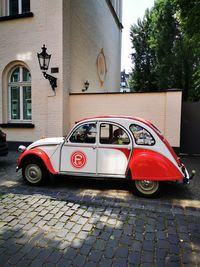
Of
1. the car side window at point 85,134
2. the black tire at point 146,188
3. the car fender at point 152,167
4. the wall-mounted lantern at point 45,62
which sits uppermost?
the wall-mounted lantern at point 45,62

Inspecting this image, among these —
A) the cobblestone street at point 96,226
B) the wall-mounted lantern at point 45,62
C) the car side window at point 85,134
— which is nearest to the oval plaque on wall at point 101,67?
the wall-mounted lantern at point 45,62

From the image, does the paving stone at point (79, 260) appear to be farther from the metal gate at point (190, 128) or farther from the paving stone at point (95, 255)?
the metal gate at point (190, 128)

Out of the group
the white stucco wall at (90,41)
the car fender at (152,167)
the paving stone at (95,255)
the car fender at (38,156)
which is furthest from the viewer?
the white stucco wall at (90,41)

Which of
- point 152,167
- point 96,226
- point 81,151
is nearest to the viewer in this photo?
point 96,226

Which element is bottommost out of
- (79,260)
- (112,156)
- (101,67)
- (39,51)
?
(79,260)

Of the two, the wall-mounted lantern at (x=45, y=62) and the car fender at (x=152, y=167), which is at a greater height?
the wall-mounted lantern at (x=45, y=62)

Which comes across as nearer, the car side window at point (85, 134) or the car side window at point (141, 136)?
the car side window at point (141, 136)

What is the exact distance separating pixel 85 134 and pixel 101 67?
460 inches

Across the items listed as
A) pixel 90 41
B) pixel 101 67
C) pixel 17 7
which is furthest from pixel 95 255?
pixel 101 67

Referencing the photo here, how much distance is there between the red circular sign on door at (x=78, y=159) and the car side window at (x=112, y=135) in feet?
1.70

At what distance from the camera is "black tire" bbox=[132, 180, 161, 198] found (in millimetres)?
4938

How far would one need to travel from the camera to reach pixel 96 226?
3.75m

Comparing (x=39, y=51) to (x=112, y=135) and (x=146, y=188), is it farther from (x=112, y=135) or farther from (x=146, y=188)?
(x=146, y=188)

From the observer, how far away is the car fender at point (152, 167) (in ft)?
15.6
